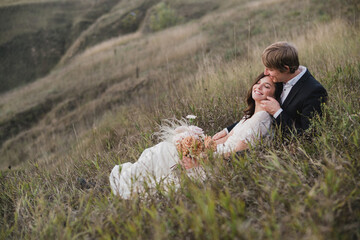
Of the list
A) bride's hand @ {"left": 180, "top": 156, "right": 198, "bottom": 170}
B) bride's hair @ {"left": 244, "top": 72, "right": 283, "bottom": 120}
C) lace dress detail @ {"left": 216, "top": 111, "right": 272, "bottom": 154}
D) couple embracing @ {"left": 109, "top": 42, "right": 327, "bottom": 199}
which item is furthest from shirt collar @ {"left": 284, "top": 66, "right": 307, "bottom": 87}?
bride's hand @ {"left": 180, "top": 156, "right": 198, "bottom": 170}

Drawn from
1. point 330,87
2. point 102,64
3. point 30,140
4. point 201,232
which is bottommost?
point 30,140

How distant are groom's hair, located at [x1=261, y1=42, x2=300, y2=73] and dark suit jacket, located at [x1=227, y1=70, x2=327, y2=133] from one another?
219 mm

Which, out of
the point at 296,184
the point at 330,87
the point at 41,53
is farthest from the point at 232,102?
the point at 41,53

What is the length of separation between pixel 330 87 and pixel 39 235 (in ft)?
13.5

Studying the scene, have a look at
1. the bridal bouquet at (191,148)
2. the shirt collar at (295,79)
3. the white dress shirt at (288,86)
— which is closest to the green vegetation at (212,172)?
the bridal bouquet at (191,148)

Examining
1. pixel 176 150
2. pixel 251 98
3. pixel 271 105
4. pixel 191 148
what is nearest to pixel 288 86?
pixel 271 105

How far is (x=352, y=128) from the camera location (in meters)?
2.43

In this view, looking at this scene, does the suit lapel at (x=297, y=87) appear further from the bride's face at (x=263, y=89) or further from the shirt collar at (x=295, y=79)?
the bride's face at (x=263, y=89)

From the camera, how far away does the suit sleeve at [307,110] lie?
287 cm

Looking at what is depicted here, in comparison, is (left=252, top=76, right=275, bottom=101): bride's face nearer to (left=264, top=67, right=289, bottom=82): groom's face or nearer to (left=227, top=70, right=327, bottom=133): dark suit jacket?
(left=264, top=67, right=289, bottom=82): groom's face

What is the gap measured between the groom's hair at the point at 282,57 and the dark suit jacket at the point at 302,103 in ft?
0.72

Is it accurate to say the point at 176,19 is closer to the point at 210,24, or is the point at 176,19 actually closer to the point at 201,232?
the point at 210,24

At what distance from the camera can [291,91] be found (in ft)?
10.1

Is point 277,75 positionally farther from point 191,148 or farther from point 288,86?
point 191,148
